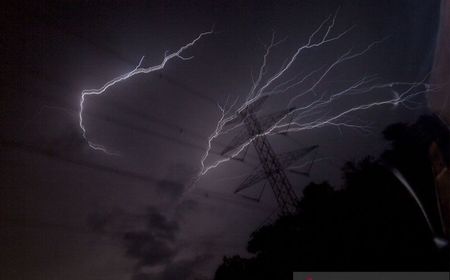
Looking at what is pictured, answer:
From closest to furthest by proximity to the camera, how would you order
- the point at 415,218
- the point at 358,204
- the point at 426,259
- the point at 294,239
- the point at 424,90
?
the point at 426,259
the point at 415,218
the point at 358,204
the point at 294,239
the point at 424,90

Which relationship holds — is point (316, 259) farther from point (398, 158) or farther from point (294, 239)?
point (398, 158)

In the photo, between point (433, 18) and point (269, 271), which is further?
point (433, 18)

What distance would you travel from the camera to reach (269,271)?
43.7ft

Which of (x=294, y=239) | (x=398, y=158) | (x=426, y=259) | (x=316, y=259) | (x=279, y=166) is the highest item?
(x=279, y=166)

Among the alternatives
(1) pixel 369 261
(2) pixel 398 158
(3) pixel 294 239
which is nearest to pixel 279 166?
(3) pixel 294 239

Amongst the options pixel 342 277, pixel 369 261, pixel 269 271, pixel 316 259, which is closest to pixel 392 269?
pixel 369 261

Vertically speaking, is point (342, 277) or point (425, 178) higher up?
point (425, 178)

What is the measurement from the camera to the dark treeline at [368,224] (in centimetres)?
1038

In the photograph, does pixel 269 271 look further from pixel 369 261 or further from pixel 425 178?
pixel 425 178

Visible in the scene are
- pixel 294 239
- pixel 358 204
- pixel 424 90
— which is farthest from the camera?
pixel 424 90

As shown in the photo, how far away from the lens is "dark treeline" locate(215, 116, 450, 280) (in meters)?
10.4

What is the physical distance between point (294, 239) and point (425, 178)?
193 inches

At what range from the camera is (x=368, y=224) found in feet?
36.0

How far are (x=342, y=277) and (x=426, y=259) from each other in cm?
236
